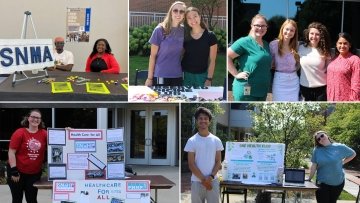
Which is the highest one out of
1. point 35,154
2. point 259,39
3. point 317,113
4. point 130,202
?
point 259,39

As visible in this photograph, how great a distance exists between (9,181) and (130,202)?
94 centimetres

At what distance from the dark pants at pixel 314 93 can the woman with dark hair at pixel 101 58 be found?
137 cm

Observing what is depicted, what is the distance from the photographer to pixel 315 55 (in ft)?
10.8

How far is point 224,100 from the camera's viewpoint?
329cm

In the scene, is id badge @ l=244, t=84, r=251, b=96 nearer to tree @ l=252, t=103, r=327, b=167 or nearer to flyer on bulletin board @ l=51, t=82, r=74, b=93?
tree @ l=252, t=103, r=327, b=167

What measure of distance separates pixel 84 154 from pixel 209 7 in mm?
1382

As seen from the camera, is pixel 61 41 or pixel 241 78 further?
pixel 61 41

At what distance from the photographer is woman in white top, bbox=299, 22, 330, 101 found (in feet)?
10.8

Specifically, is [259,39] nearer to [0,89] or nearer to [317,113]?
[317,113]

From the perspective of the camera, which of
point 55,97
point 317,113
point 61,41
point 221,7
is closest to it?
point 221,7

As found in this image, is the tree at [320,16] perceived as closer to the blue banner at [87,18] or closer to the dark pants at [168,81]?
the dark pants at [168,81]

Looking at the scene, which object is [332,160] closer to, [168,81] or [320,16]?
[320,16]

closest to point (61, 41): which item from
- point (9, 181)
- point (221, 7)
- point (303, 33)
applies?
point (9, 181)

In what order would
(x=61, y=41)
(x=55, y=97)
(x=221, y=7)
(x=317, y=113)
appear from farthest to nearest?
(x=61, y=41) → (x=317, y=113) → (x=55, y=97) → (x=221, y=7)
